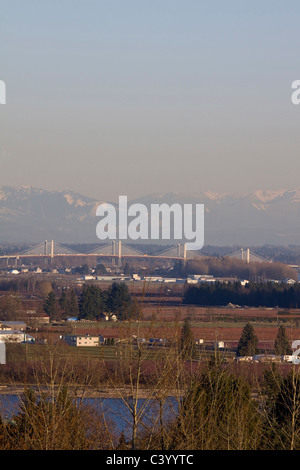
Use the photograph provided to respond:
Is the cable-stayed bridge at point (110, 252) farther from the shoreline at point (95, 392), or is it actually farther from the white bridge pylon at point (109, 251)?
the shoreline at point (95, 392)

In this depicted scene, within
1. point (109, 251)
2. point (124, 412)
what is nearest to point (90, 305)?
point (124, 412)

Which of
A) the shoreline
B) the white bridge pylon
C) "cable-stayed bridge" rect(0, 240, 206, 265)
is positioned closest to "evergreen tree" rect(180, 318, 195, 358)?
the shoreline

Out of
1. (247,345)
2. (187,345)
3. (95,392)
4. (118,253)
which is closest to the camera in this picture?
(187,345)

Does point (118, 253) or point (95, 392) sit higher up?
point (118, 253)

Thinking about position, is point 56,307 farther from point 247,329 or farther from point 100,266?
point 100,266

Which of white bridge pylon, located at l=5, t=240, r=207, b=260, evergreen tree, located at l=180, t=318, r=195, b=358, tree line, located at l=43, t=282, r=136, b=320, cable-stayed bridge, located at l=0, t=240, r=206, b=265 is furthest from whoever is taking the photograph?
white bridge pylon, located at l=5, t=240, r=207, b=260

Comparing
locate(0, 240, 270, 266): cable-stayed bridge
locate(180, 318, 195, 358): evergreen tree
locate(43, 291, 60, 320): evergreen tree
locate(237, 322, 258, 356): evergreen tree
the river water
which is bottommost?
the river water

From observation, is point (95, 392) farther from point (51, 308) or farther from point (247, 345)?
point (51, 308)

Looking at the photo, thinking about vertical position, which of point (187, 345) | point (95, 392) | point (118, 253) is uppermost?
point (118, 253)

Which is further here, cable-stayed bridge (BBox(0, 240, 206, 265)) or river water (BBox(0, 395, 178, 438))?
cable-stayed bridge (BBox(0, 240, 206, 265))

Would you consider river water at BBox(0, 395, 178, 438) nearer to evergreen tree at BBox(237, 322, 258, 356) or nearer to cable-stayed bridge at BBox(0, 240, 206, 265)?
evergreen tree at BBox(237, 322, 258, 356)

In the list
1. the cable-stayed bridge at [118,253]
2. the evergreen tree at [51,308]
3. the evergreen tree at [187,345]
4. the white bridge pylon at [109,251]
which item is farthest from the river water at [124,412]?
the white bridge pylon at [109,251]

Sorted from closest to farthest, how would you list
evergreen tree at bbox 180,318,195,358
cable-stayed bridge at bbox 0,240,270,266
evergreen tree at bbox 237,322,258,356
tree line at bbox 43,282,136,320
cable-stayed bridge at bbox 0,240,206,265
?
1. evergreen tree at bbox 180,318,195,358
2. evergreen tree at bbox 237,322,258,356
3. tree line at bbox 43,282,136,320
4. cable-stayed bridge at bbox 0,240,270,266
5. cable-stayed bridge at bbox 0,240,206,265

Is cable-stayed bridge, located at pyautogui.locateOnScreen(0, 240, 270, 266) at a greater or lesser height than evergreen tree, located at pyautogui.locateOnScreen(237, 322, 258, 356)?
greater
